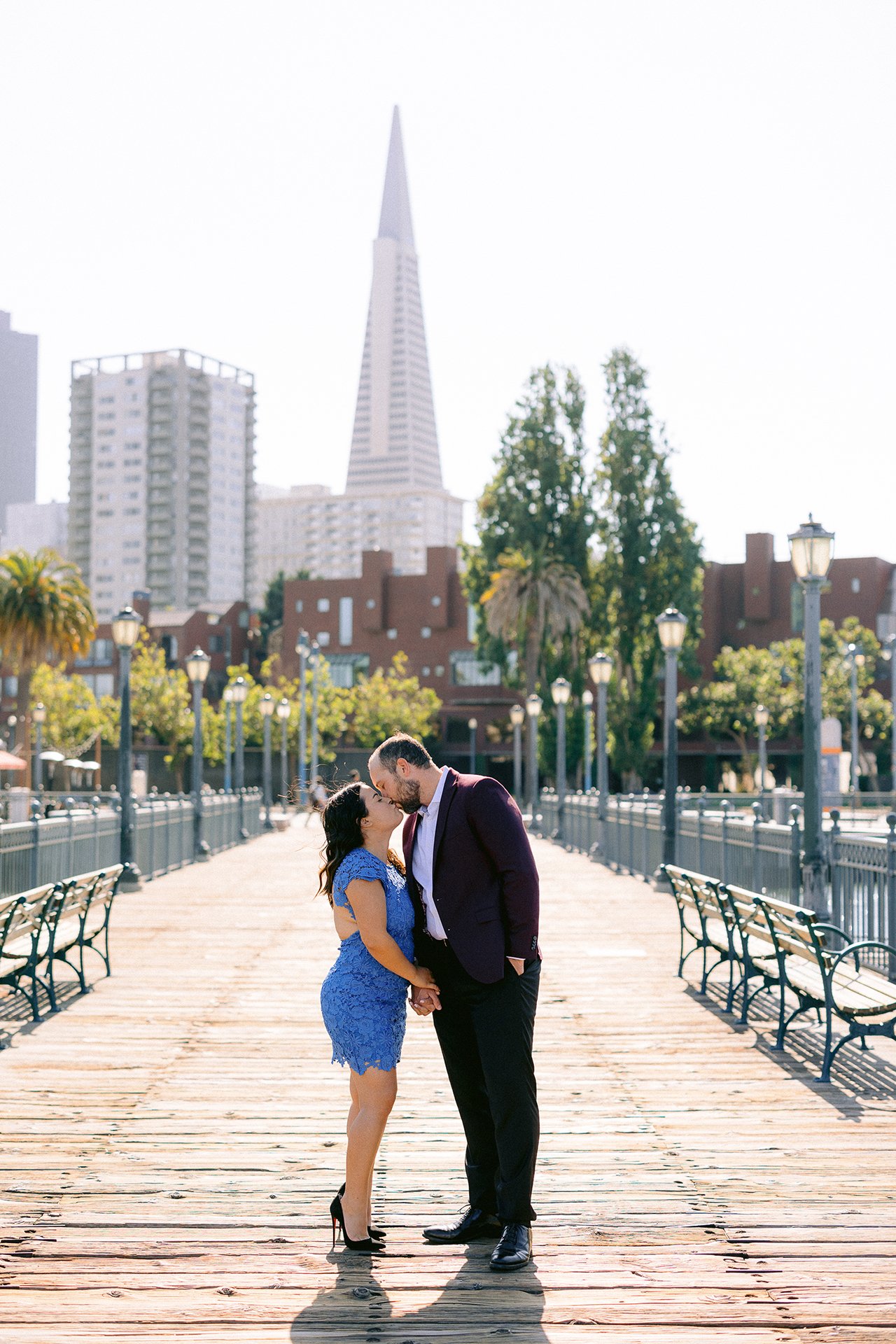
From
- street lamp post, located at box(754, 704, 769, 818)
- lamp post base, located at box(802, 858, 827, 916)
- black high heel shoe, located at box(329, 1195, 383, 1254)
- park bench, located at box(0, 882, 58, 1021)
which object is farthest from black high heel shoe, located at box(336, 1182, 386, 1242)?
street lamp post, located at box(754, 704, 769, 818)

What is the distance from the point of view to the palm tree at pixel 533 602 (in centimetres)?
5684

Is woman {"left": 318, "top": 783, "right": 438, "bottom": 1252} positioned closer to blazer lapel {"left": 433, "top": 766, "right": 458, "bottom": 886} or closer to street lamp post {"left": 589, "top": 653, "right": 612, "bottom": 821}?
blazer lapel {"left": 433, "top": 766, "right": 458, "bottom": 886}

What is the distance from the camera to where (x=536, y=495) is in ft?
201

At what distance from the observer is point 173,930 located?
49.5ft

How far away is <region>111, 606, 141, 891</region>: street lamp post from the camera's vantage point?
19.5m

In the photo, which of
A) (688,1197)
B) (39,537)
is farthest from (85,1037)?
(39,537)

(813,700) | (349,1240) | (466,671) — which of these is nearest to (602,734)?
(813,700)

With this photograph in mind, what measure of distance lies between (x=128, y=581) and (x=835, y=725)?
137 metres

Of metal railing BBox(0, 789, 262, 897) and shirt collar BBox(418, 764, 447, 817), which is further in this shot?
metal railing BBox(0, 789, 262, 897)

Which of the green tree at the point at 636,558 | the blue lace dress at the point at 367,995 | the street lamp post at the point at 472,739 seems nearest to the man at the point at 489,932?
the blue lace dress at the point at 367,995

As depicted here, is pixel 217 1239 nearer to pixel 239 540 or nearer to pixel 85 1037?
pixel 85 1037

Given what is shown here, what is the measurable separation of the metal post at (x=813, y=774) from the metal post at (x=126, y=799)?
10.2m

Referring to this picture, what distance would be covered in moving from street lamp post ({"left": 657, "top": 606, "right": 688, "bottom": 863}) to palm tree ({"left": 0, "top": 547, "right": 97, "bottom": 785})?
1280 inches

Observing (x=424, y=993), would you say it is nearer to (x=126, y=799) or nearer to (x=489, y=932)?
(x=489, y=932)
